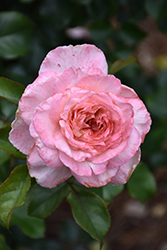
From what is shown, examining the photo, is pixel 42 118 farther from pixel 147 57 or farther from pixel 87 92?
pixel 147 57

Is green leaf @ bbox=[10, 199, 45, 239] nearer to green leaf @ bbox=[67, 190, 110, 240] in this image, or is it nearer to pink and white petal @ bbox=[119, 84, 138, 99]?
green leaf @ bbox=[67, 190, 110, 240]

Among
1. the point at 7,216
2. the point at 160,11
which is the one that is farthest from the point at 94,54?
the point at 160,11

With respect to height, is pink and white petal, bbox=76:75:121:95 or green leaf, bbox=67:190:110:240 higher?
pink and white petal, bbox=76:75:121:95

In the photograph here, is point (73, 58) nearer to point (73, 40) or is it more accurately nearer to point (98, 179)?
point (98, 179)

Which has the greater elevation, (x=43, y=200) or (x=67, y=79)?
(x=67, y=79)

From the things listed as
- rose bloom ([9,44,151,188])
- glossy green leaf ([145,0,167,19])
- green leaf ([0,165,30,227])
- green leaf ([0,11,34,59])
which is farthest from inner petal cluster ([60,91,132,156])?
glossy green leaf ([145,0,167,19])

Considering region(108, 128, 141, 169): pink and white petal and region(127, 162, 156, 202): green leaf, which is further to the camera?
region(127, 162, 156, 202): green leaf

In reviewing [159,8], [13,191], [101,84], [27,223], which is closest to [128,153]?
[101,84]
